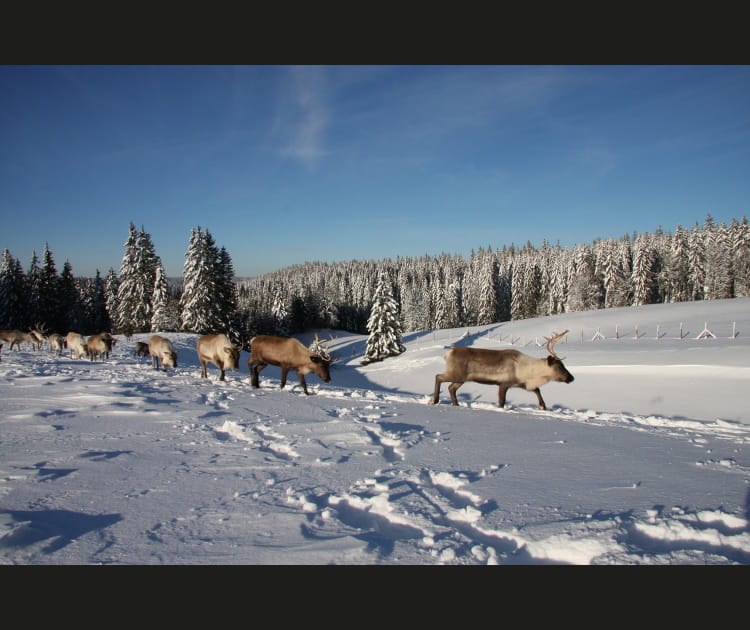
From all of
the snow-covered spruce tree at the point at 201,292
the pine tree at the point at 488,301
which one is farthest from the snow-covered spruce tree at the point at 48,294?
the pine tree at the point at 488,301

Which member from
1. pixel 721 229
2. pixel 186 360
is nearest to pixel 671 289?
pixel 721 229

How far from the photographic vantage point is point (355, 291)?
12344 cm

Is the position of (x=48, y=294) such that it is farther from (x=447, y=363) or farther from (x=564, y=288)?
(x=564, y=288)

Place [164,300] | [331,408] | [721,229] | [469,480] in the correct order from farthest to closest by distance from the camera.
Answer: [721,229]
[164,300]
[331,408]
[469,480]

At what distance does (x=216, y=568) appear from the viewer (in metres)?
2.67

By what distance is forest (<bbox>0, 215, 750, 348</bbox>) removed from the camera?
44.3 m

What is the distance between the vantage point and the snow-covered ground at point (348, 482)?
296 cm

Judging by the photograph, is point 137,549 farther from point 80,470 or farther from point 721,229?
point 721,229

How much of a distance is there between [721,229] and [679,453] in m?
90.4

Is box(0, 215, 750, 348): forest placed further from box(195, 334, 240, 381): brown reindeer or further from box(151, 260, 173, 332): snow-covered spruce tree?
box(195, 334, 240, 381): brown reindeer

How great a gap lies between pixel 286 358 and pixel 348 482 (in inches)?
332

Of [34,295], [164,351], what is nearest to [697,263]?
[164,351]

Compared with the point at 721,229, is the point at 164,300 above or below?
below

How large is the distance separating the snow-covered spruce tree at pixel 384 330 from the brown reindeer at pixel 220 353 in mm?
31565
